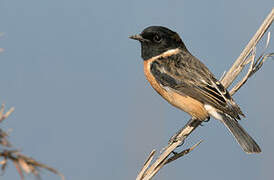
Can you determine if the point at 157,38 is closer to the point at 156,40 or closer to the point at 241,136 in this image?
the point at 156,40

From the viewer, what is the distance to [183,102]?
3.95 metres

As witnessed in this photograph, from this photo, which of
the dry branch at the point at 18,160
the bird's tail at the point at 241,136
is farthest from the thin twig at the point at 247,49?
the dry branch at the point at 18,160

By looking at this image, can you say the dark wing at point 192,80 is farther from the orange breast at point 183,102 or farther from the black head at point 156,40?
the black head at point 156,40

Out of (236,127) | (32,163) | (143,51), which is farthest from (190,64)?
(32,163)

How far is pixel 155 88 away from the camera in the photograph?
13.5 ft

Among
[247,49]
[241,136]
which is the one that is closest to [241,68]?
[247,49]

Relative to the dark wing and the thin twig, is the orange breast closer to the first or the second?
the dark wing

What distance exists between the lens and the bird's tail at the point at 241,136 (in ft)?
11.2

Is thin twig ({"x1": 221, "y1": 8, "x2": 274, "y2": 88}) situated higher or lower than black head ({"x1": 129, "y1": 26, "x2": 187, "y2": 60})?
lower

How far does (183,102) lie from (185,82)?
0.22m

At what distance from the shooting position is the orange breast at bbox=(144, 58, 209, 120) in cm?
384

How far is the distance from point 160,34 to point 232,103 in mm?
1179

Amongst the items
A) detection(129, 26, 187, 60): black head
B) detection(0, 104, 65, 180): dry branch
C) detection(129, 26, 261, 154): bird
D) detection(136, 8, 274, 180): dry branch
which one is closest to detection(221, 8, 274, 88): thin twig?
detection(136, 8, 274, 180): dry branch

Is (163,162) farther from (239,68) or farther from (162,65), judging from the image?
(162,65)
